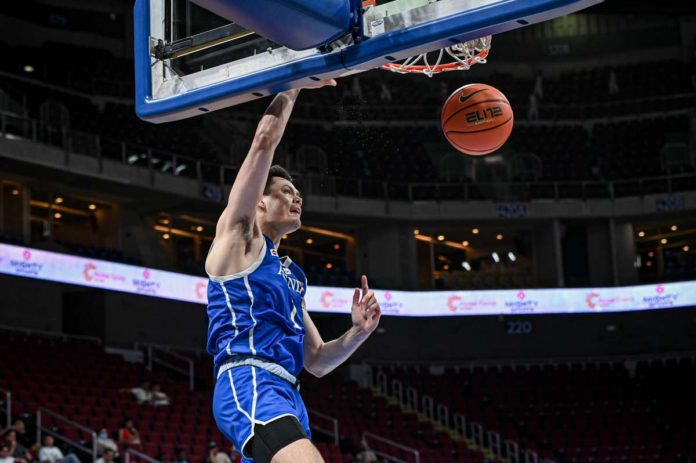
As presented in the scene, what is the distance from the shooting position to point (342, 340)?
464cm

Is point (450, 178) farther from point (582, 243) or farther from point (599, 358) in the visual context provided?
point (599, 358)

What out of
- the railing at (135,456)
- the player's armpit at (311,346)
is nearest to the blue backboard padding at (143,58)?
the player's armpit at (311,346)

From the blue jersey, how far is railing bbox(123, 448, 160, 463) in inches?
392

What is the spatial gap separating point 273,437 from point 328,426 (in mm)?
17198

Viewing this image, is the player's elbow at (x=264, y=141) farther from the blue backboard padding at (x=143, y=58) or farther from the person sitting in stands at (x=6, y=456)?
the person sitting in stands at (x=6, y=456)

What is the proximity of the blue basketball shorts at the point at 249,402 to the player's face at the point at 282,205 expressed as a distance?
0.67 m

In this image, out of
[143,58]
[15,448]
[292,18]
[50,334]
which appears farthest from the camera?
[50,334]

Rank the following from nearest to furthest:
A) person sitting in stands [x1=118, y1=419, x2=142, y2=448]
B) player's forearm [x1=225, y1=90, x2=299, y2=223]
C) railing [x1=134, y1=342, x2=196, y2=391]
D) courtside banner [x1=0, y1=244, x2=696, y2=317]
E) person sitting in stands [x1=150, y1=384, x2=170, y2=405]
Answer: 1. player's forearm [x1=225, y1=90, x2=299, y2=223]
2. person sitting in stands [x1=118, y1=419, x2=142, y2=448]
3. person sitting in stands [x1=150, y1=384, x2=170, y2=405]
4. railing [x1=134, y1=342, x2=196, y2=391]
5. courtside banner [x1=0, y1=244, x2=696, y2=317]

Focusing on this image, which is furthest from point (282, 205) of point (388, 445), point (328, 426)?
point (328, 426)

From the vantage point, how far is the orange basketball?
725 cm

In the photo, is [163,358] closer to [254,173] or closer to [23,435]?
[23,435]

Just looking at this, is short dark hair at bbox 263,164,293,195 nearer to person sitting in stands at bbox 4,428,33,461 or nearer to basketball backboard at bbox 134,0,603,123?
basketball backboard at bbox 134,0,603,123

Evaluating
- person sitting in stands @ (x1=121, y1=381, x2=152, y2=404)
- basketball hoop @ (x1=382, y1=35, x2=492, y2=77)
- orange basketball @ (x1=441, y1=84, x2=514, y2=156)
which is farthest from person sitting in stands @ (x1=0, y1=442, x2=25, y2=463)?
basketball hoop @ (x1=382, y1=35, x2=492, y2=77)

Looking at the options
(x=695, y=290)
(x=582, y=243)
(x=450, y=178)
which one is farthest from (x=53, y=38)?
(x=695, y=290)
